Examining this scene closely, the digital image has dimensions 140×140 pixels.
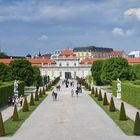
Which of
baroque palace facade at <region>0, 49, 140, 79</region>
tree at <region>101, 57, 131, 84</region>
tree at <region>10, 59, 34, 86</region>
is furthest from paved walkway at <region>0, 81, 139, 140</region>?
baroque palace facade at <region>0, 49, 140, 79</region>

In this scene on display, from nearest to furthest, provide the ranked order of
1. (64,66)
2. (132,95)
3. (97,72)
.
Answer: (132,95)
(97,72)
(64,66)

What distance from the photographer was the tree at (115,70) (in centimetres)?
6888

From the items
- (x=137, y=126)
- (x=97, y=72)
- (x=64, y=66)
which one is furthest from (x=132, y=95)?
(x=64, y=66)

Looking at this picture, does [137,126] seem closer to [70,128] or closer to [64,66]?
[70,128]

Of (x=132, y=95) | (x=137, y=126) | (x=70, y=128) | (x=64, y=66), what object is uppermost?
(x=64, y=66)

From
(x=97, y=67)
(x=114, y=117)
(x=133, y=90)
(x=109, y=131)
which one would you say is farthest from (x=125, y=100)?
(x=97, y=67)

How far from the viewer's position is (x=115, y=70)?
69062mm

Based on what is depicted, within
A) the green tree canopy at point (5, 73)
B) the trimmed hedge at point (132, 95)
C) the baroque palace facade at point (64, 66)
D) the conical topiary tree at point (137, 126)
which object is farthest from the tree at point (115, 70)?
the baroque palace facade at point (64, 66)

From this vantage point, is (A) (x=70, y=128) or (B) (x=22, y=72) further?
(B) (x=22, y=72)

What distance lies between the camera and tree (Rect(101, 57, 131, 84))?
226 ft

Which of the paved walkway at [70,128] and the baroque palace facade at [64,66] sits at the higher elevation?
the baroque palace facade at [64,66]

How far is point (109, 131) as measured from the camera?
23.0 metres

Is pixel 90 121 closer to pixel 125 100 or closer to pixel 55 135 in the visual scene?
pixel 55 135

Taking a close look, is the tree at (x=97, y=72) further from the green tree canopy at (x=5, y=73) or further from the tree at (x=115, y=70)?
the green tree canopy at (x=5, y=73)
